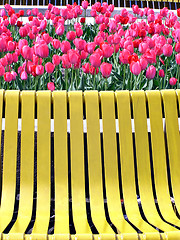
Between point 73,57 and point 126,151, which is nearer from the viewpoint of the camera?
point 126,151

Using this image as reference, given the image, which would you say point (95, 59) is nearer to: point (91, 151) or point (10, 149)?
point (91, 151)

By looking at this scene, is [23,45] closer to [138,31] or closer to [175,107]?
[138,31]

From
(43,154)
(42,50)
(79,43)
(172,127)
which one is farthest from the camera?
(79,43)

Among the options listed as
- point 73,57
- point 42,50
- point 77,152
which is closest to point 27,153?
point 77,152

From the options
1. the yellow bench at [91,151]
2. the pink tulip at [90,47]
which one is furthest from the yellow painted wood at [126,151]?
the pink tulip at [90,47]

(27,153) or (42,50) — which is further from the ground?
(42,50)

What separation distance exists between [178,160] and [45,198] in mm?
656

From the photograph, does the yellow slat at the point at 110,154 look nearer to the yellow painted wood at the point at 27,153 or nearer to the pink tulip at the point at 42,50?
the yellow painted wood at the point at 27,153

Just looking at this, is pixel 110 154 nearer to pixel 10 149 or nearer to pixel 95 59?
pixel 10 149

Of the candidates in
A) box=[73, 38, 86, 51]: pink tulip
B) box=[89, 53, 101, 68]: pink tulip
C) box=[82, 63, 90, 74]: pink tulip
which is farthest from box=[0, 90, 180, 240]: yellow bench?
box=[73, 38, 86, 51]: pink tulip

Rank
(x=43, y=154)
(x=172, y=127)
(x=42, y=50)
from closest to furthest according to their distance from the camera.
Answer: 1. (x=43, y=154)
2. (x=172, y=127)
3. (x=42, y=50)

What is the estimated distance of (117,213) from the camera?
1995 millimetres

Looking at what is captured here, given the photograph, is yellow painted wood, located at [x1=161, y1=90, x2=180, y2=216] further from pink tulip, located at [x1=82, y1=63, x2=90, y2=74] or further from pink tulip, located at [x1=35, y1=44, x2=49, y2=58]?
pink tulip, located at [x1=35, y1=44, x2=49, y2=58]

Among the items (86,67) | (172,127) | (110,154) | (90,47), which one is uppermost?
(90,47)
